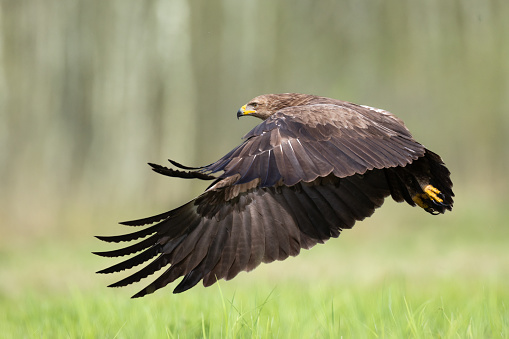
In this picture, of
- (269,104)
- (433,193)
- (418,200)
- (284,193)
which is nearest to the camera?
(284,193)

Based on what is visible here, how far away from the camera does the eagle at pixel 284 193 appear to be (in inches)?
140

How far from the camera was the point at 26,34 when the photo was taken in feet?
38.8

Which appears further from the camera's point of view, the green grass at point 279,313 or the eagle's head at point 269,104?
the eagle's head at point 269,104

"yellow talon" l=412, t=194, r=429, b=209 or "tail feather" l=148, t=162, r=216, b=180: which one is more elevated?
"tail feather" l=148, t=162, r=216, b=180

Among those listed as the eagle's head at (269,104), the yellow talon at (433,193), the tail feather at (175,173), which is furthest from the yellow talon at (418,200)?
the tail feather at (175,173)

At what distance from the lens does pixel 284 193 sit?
4348 mm

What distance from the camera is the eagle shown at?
3549mm

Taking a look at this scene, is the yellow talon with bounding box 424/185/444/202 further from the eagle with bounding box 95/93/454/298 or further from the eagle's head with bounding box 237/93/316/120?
the eagle's head with bounding box 237/93/316/120

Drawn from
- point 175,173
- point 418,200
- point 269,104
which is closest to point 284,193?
point 418,200

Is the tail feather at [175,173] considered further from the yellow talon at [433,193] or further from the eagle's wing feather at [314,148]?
the yellow talon at [433,193]

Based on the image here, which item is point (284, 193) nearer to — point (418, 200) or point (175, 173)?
point (418, 200)

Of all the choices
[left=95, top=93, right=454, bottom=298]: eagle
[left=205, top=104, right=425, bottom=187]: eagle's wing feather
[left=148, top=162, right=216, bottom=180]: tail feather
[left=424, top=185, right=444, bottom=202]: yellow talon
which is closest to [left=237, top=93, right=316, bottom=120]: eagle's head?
[left=95, top=93, right=454, bottom=298]: eagle

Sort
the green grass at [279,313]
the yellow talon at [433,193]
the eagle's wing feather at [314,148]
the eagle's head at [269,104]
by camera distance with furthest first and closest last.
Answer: the eagle's head at [269,104] → the yellow talon at [433,193] → the green grass at [279,313] → the eagle's wing feather at [314,148]

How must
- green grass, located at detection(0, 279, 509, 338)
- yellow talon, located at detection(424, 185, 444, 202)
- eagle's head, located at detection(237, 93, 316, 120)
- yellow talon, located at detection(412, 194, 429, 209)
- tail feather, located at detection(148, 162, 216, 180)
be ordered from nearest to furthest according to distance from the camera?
tail feather, located at detection(148, 162, 216, 180)
green grass, located at detection(0, 279, 509, 338)
yellow talon, located at detection(424, 185, 444, 202)
yellow talon, located at detection(412, 194, 429, 209)
eagle's head, located at detection(237, 93, 316, 120)
